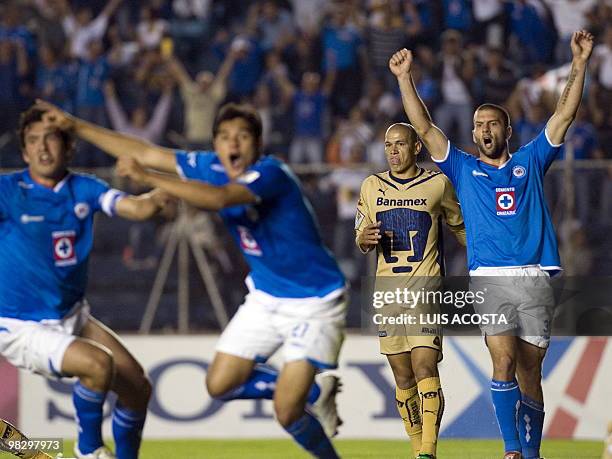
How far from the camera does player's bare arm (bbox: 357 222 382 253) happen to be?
790cm

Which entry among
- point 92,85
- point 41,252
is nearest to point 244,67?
point 92,85

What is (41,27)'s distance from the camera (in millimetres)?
17250

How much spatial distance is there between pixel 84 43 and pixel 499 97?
552 cm

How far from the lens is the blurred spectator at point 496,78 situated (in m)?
15.8

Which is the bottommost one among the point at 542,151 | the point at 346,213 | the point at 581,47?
the point at 346,213

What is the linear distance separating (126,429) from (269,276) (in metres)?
1.33

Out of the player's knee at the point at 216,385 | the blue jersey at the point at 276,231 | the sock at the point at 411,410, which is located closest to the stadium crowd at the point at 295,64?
the sock at the point at 411,410

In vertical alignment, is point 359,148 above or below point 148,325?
above

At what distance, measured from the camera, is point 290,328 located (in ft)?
24.6

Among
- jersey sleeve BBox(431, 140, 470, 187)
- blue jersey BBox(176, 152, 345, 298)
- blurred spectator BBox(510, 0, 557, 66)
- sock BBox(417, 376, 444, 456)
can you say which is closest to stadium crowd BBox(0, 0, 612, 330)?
blurred spectator BBox(510, 0, 557, 66)

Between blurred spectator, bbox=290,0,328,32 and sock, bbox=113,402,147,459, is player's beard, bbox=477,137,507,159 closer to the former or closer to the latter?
sock, bbox=113,402,147,459

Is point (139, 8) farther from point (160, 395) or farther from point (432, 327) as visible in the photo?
point (432, 327)

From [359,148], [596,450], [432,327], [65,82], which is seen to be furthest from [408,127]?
[65,82]

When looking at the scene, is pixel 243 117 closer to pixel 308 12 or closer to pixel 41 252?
pixel 41 252
